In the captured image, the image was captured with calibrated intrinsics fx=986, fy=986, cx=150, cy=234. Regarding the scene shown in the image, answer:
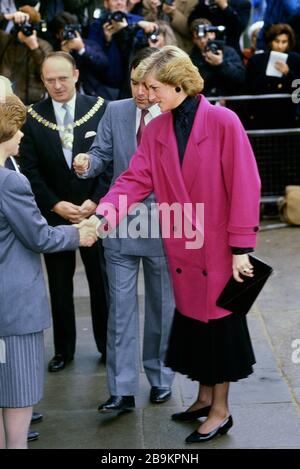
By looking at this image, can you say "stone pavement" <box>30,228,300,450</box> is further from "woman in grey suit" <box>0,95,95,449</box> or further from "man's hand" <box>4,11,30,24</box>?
"man's hand" <box>4,11,30,24</box>

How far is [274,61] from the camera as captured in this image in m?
9.77

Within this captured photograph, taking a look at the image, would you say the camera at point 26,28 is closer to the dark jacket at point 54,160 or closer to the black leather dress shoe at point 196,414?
the dark jacket at point 54,160

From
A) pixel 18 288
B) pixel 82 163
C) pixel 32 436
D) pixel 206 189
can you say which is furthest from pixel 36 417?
pixel 206 189

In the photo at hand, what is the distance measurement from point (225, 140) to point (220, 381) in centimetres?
127

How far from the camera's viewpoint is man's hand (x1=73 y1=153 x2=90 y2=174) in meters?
5.63

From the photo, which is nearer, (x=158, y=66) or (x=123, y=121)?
(x=158, y=66)

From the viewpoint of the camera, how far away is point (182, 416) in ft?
18.1

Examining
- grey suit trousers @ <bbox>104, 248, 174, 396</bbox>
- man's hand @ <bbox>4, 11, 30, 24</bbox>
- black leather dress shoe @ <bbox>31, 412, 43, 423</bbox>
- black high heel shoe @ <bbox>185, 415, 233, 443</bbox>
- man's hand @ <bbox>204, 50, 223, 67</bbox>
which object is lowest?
black leather dress shoe @ <bbox>31, 412, 43, 423</bbox>

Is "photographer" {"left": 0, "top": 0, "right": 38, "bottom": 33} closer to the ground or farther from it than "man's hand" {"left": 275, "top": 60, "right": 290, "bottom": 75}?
farther from it

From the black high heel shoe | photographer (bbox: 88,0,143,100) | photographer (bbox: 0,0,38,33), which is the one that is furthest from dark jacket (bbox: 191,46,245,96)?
the black high heel shoe

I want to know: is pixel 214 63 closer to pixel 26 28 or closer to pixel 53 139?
pixel 26 28

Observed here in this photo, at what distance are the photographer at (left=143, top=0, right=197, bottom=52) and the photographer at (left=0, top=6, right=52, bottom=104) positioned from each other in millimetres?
1436
